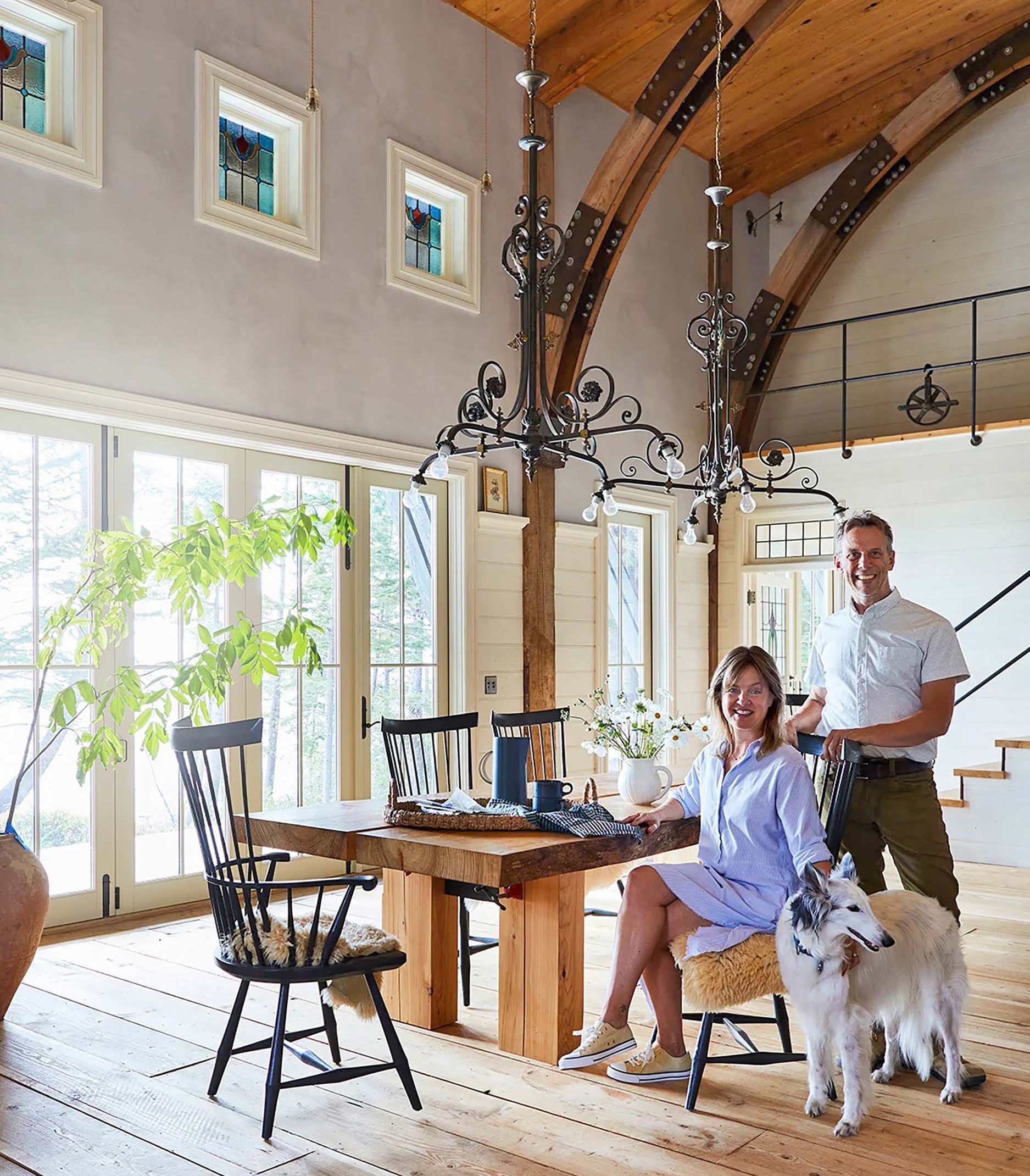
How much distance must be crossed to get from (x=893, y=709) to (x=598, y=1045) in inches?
50.5

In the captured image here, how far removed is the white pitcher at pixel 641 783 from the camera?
395 centimetres

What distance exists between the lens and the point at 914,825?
3396mm

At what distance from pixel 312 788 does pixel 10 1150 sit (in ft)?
9.63

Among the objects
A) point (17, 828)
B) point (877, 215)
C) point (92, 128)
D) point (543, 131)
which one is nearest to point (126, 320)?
point (92, 128)

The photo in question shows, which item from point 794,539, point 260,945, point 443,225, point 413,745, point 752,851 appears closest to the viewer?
point 260,945

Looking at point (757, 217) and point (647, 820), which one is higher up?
point (757, 217)

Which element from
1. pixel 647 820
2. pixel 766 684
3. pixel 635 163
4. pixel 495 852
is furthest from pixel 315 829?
pixel 635 163

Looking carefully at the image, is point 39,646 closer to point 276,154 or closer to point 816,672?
point 276,154

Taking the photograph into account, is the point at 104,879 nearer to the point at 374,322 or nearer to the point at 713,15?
the point at 374,322

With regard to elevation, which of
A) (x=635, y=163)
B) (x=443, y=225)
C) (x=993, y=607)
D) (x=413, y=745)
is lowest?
(x=413, y=745)

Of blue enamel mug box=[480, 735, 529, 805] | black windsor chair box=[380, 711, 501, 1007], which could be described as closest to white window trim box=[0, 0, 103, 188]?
black windsor chair box=[380, 711, 501, 1007]

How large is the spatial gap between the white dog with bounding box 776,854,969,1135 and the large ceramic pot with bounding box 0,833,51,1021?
2281 mm

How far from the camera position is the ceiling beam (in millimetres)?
6336

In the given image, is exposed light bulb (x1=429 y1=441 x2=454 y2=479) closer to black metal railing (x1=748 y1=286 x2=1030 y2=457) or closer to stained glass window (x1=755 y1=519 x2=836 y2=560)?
black metal railing (x1=748 y1=286 x2=1030 y2=457)
